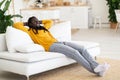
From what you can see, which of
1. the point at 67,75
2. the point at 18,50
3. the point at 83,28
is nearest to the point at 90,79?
the point at 67,75

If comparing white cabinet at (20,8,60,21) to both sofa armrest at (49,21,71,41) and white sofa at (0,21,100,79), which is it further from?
white sofa at (0,21,100,79)

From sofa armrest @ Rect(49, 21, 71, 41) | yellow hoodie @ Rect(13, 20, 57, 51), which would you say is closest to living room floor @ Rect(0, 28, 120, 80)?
yellow hoodie @ Rect(13, 20, 57, 51)

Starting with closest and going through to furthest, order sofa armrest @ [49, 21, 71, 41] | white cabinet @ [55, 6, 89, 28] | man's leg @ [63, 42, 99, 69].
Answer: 1. man's leg @ [63, 42, 99, 69]
2. sofa armrest @ [49, 21, 71, 41]
3. white cabinet @ [55, 6, 89, 28]

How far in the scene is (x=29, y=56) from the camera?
4.01 metres

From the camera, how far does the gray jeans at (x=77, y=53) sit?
13.7 feet

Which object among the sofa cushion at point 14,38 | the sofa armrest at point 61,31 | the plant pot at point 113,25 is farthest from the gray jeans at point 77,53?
the plant pot at point 113,25

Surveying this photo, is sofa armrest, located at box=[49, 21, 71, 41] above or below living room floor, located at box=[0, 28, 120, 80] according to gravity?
above

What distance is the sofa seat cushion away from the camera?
3959 millimetres

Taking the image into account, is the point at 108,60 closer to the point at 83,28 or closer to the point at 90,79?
the point at 90,79

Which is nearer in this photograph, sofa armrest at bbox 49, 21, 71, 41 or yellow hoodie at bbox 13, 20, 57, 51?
yellow hoodie at bbox 13, 20, 57, 51

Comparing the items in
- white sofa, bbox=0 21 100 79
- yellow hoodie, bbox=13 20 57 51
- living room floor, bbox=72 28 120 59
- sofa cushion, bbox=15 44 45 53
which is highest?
yellow hoodie, bbox=13 20 57 51

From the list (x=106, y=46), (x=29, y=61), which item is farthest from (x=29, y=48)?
(x=106, y=46)

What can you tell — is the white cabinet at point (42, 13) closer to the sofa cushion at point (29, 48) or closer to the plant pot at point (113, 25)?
the plant pot at point (113, 25)

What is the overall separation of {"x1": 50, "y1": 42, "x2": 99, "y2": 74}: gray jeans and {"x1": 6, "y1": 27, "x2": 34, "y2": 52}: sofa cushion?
0.48 m
